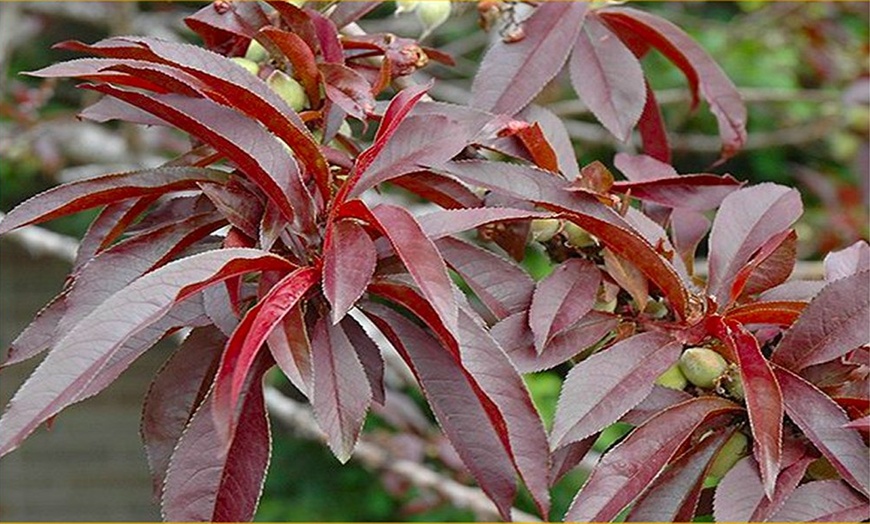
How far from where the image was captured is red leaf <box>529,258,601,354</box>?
71cm

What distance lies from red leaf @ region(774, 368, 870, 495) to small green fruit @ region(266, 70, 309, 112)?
40cm

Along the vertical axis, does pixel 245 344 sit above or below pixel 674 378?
above

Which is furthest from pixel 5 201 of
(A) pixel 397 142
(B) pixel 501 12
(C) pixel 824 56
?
(A) pixel 397 142

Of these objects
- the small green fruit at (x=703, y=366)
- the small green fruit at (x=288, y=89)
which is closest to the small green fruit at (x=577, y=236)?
the small green fruit at (x=703, y=366)

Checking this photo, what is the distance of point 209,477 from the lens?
0.65m

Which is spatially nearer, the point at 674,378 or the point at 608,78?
the point at 674,378

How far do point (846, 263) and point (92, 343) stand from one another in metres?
0.56

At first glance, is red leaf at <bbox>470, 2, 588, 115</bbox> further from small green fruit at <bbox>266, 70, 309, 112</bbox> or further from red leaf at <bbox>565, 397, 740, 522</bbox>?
red leaf at <bbox>565, 397, 740, 522</bbox>

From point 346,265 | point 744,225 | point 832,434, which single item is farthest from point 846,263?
point 346,265

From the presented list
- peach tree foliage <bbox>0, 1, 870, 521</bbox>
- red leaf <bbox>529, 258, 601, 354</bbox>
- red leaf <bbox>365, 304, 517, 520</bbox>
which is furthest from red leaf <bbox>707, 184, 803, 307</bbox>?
red leaf <bbox>365, 304, 517, 520</bbox>

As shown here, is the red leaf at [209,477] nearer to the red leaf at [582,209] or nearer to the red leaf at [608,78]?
the red leaf at [582,209]

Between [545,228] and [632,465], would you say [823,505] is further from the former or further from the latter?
[545,228]

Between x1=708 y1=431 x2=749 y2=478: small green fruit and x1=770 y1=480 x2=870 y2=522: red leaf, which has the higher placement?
x1=770 y1=480 x2=870 y2=522: red leaf

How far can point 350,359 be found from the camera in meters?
0.67
